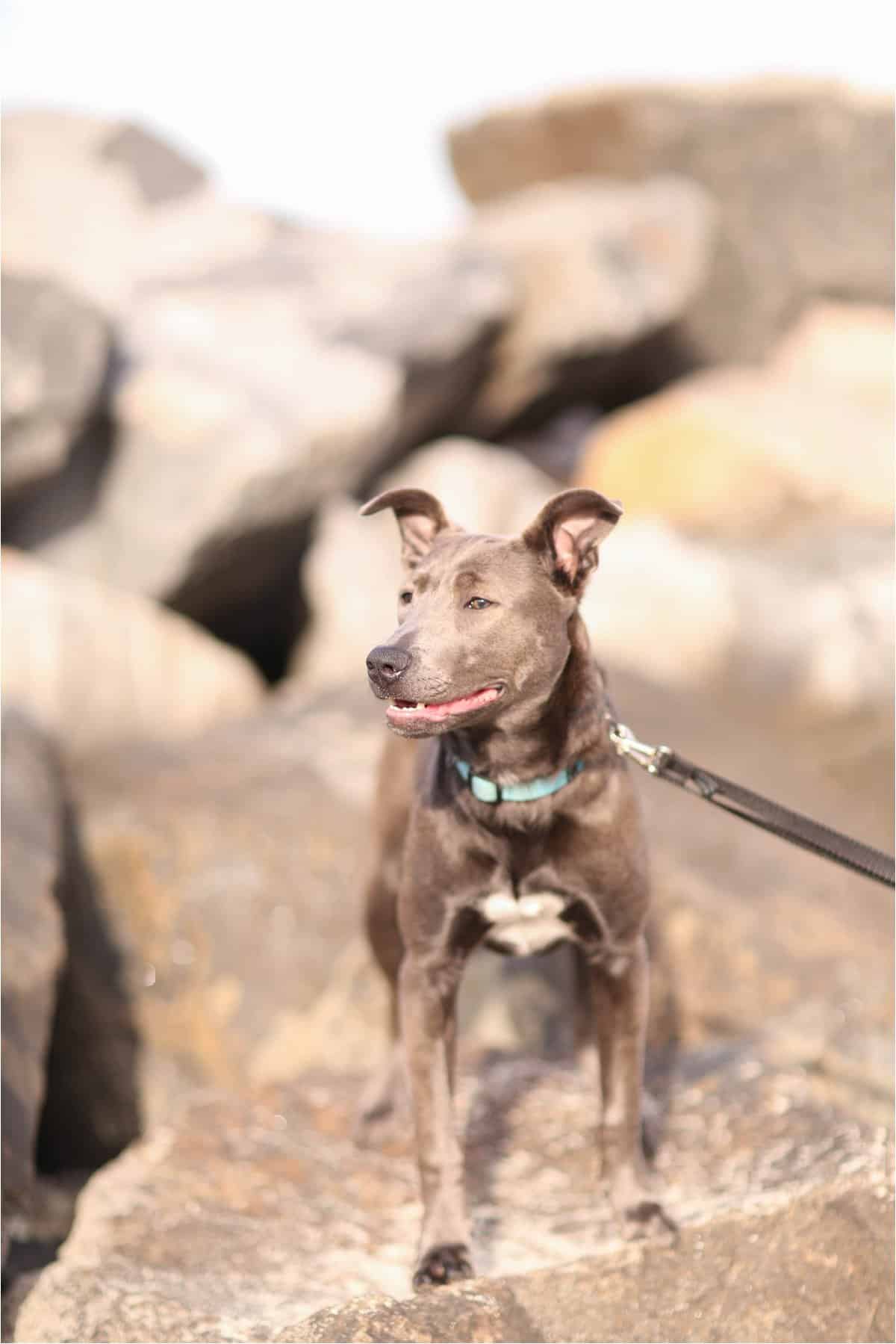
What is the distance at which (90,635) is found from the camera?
8.44 meters

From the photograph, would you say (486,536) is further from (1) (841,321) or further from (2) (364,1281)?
(1) (841,321)

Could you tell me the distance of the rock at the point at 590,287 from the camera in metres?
12.3

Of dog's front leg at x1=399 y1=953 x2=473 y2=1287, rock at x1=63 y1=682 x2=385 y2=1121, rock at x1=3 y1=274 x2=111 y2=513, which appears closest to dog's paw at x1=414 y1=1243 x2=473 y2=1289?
dog's front leg at x1=399 y1=953 x2=473 y2=1287

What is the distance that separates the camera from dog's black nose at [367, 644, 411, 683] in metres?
3.80

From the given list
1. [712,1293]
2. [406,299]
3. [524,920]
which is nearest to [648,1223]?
[712,1293]

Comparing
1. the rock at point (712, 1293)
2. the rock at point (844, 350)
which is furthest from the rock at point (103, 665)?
the rock at point (844, 350)

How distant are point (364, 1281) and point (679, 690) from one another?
558cm

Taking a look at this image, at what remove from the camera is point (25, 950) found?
5.22 meters

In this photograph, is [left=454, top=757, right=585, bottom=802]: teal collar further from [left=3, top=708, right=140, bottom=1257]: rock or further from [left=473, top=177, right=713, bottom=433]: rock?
[left=473, top=177, right=713, bottom=433]: rock

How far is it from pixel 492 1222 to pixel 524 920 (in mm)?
1066

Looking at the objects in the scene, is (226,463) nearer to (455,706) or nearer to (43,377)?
(43,377)

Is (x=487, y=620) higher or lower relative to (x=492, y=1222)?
higher

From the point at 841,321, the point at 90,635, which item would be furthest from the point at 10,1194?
the point at 841,321

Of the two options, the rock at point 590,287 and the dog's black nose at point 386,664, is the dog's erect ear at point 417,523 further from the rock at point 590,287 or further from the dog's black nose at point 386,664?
the rock at point 590,287
